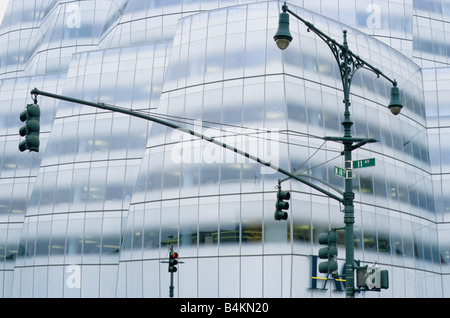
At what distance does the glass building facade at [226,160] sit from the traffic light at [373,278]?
1576cm

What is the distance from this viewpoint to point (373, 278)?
17.8 metres

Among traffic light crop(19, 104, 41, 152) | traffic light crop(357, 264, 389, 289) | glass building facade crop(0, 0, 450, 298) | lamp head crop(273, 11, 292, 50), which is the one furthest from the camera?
glass building facade crop(0, 0, 450, 298)

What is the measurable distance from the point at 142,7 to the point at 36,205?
20850mm

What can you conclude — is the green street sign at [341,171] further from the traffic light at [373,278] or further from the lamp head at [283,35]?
the lamp head at [283,35]

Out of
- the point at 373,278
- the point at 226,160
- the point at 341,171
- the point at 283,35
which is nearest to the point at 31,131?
the point at 283,35

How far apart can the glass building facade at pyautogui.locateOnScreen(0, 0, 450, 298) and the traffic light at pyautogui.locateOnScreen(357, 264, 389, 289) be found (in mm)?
15763

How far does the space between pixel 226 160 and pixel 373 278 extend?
22701 millimetres

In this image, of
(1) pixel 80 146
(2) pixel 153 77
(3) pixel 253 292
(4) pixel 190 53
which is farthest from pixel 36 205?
(3) pixel 253 292

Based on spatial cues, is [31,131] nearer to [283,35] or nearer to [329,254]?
[283,35]

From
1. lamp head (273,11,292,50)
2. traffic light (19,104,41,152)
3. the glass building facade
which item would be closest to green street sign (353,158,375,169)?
lamp head (273,11,292,50)

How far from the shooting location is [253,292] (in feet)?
121

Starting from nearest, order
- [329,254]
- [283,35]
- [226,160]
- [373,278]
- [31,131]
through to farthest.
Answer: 1. [31,131]
2. [283,35]
3. [373,278]
4. [329,254]
5. [226,160]

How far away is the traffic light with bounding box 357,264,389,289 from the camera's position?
17.7m

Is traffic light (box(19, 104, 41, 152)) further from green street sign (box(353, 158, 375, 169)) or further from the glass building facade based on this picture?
the glass building facade
